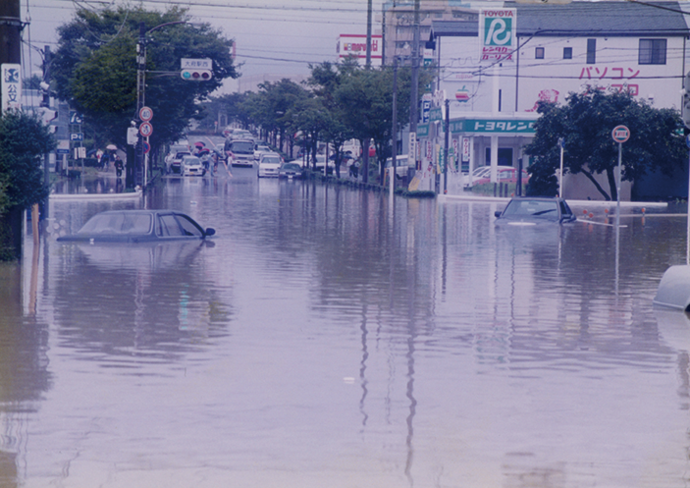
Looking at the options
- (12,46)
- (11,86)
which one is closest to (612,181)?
(11,86)

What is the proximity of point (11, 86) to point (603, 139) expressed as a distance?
3595cm

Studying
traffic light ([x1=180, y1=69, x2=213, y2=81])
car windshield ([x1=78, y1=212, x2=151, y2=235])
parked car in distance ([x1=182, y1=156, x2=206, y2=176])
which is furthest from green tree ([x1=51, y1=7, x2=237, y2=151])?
car windshield ([x1=78, y1=212, x2=151, y2=235])

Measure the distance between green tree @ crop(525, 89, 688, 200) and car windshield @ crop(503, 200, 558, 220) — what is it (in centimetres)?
1980

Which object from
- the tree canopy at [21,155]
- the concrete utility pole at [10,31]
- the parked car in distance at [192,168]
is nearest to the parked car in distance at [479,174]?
the parked car in distance at [192,168]

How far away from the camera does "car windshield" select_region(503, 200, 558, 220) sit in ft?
98.3

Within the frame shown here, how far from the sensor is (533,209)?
3028 centimetres

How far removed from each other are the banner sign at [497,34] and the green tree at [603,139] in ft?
16.3

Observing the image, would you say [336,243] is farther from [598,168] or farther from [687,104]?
[598,168]

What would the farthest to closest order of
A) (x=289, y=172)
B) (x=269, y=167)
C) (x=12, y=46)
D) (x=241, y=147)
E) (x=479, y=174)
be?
(x=241, y=147) → (x=289, y=172) → (x=269, y=167) → (x=479, y=174) → (x=12, y=46)

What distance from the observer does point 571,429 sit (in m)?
7.39

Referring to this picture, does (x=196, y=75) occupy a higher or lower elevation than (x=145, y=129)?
higher

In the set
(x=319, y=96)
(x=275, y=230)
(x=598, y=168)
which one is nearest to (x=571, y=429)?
(x=275, y=230)

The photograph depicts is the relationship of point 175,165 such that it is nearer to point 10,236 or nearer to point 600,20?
point 600,20

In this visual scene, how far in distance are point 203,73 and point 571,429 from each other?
36199 mm
